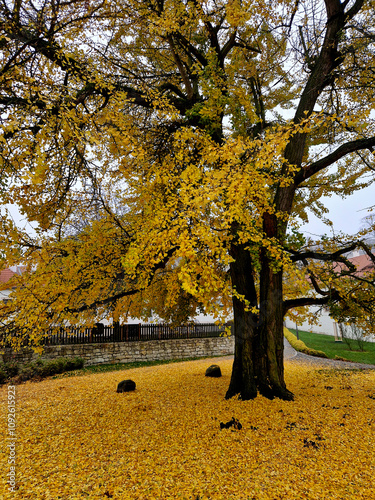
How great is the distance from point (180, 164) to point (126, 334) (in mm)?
10570

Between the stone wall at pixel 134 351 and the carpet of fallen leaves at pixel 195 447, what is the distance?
17.7ft

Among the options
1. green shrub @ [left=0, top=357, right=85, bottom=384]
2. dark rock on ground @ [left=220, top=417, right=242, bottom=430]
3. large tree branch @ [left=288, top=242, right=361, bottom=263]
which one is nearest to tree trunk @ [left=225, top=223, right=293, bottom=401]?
large tree branch @ [left=288, top=242, right=361, bottom=263]

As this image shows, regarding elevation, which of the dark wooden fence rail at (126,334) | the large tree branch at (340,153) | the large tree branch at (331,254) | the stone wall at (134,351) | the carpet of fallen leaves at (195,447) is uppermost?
the large tree branch at (340,153)

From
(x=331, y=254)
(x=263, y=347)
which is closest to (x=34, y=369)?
(x=263, y=347)

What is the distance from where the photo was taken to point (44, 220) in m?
4.52

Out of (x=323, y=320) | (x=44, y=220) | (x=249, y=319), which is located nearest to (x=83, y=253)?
(x=44, y=220)

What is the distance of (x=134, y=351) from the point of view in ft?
44.6

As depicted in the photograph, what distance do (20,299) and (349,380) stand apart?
8.78 m

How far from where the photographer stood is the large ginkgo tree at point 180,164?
360cm

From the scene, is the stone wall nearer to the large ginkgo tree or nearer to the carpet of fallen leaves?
the carpet of fallen leaves

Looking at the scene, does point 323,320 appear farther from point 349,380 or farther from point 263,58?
point 263,58

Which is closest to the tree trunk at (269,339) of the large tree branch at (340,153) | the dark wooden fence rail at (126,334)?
the large tree branch at (340,153)

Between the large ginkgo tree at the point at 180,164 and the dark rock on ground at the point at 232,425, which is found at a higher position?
the large ginkgo tree at the point at 180,164

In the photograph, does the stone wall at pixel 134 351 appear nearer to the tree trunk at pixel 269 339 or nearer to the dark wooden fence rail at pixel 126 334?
the dark wooden fence rail at pixel 126 334
